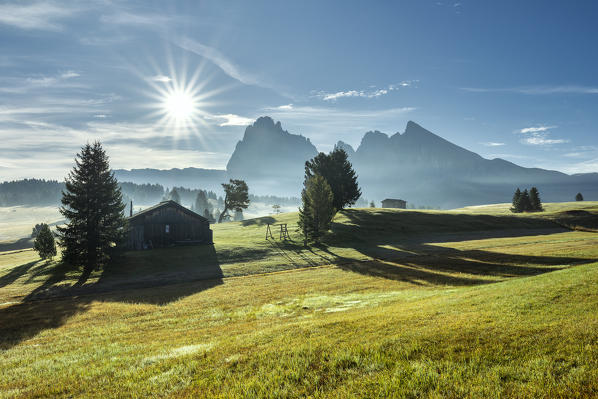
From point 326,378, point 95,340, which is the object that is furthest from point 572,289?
point 95,340

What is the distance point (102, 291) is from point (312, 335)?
24244mm

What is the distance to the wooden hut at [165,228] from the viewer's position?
139ft

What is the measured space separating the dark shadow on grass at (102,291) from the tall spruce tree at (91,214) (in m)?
2.08

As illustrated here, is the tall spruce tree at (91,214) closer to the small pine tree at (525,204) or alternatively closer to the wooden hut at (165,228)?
the wooden hut at (165,228)

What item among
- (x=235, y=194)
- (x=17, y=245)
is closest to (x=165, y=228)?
(x=235, y=194)

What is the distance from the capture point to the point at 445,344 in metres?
6.59

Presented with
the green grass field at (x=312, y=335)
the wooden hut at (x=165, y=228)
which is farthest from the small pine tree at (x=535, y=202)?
the wooden hut at (x=165, y=228)

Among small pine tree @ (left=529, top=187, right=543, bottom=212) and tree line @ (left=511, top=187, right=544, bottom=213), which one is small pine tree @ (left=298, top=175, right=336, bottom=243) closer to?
tree line @ (left=511, top=187, right=544, bottom=213)

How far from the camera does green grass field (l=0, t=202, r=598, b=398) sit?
535 cm

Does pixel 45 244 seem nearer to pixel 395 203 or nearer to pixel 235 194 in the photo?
pixel 235 194

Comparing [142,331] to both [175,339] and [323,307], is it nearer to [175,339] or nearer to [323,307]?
[175,339]

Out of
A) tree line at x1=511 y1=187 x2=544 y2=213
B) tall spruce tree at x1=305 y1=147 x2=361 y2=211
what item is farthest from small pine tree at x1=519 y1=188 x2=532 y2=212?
tall spruce tree at x1=305 y1=147 x2=361 y2=211

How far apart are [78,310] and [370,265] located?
2606cm

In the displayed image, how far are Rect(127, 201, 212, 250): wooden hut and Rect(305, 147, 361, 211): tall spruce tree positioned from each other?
3147 cm
